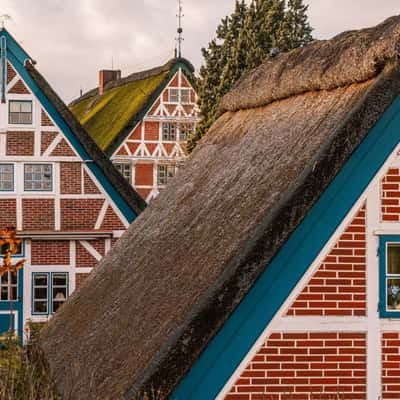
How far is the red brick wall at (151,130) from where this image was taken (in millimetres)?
41853

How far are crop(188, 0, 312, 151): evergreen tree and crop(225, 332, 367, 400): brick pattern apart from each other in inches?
1192

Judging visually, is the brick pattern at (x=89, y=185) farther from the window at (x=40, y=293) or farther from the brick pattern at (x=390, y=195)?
the brick pattern at (x=390, y=195)

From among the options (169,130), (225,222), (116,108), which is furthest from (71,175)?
(116,108)

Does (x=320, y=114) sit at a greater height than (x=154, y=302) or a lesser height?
greater

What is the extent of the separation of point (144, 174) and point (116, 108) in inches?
111

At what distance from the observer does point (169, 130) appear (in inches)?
1662

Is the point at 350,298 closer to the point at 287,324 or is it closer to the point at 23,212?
the point at 287,324

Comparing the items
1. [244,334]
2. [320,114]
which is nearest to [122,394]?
[244,334]

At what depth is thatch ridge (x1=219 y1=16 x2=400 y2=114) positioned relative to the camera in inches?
310

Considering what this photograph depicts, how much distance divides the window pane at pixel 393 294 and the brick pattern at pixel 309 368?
0.29 m

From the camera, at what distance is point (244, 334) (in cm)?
727

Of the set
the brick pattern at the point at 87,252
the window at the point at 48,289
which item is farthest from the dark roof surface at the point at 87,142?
the window at the point at 48,289

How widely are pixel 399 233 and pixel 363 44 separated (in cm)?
166

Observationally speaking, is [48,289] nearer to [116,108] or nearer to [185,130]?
[185,130]
